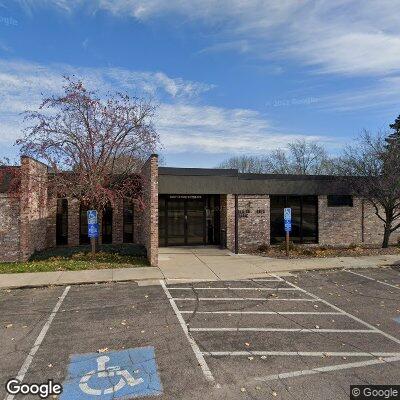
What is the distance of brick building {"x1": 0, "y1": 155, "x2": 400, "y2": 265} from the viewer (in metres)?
16.2

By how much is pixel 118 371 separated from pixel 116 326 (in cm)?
183

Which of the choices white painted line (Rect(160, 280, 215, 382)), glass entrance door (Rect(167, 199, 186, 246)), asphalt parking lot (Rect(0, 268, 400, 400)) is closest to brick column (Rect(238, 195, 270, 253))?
glass entrance door (Rect(167, 199, 186, 246))

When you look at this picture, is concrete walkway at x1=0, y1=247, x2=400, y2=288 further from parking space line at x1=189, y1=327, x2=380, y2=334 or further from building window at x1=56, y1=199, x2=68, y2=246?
building window at x1=56, y1=199, x2=68, y2=246

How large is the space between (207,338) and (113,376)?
1.88 meters

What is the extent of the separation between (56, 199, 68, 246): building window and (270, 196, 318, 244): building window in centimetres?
1029

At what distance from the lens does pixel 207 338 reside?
6133 mm

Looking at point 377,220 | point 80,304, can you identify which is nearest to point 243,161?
point 377,220

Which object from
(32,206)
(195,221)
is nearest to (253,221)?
(195,221)

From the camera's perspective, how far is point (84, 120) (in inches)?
540

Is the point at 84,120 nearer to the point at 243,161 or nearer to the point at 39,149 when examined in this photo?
the point at 39,149

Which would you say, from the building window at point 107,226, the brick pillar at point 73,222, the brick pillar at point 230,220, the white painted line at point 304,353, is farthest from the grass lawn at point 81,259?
the white painted line at point 304,353

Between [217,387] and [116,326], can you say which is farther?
[116,326]

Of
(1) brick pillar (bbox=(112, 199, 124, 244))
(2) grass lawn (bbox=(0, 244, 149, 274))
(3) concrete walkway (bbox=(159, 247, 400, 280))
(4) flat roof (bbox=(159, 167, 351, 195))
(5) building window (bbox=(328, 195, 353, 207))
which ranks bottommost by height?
(3) concrete walkway (bbox=(159, 247, 400, 280))

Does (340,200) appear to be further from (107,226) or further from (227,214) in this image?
(107,226)
